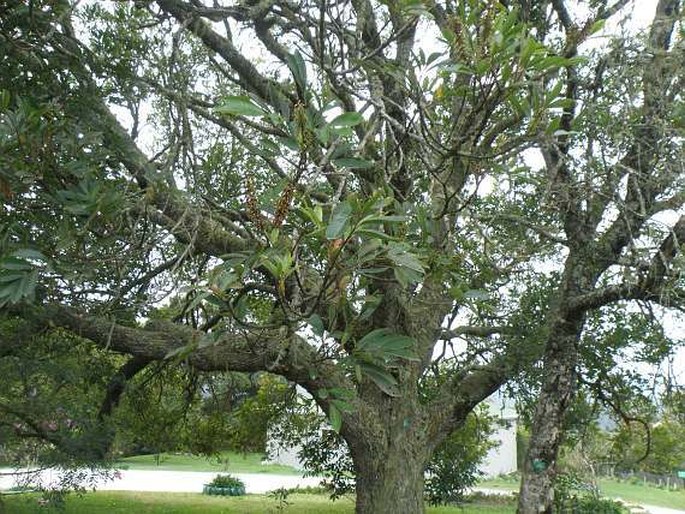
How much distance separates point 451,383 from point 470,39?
4044 mm

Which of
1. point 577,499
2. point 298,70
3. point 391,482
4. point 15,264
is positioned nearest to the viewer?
point 298,70

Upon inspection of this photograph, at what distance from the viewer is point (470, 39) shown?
9.13 ft

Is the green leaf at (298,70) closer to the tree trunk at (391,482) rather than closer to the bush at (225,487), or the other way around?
A: the tree trunk at (391,482)

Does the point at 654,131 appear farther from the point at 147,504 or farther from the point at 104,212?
the point at 147,504

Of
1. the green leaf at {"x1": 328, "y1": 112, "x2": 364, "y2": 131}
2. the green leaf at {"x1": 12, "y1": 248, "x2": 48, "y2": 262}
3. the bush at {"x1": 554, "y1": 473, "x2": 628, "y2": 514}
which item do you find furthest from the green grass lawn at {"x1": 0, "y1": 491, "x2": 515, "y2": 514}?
the green leaf at {"x1": 328, "y1": 112, "x2": 364, "y2": 131}

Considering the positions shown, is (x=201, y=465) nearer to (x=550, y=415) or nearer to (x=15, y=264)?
(x=550, y=415)

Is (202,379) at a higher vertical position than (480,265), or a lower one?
lower

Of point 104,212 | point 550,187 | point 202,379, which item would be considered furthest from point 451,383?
point 104,212

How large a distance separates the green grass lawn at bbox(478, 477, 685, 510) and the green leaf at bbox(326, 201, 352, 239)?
67.9 feet

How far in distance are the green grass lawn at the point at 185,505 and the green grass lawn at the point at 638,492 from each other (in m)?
7.43

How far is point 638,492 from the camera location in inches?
1075

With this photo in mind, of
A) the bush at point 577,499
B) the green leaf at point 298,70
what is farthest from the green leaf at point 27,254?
the bush at point 577,499

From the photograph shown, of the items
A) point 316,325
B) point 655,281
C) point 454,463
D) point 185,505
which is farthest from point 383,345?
point 185,505

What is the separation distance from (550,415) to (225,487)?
42.0ft
